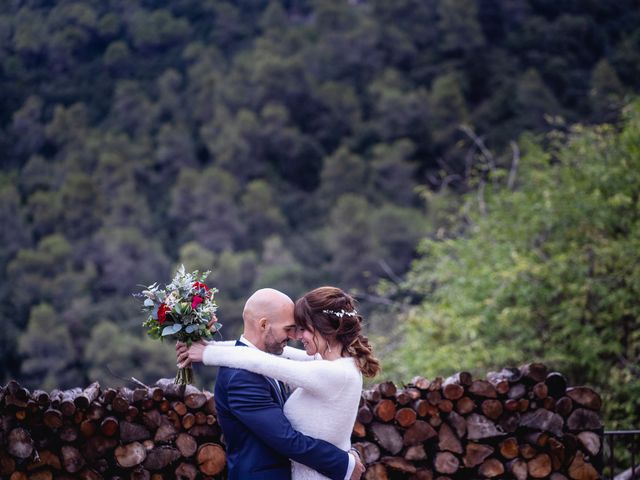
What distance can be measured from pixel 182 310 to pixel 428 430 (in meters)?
1.62

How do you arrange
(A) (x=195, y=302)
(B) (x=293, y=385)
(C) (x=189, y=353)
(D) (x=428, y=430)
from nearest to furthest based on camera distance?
(B) (x=293, y=385) < (C) (x=189, y=353) < (A) (x=195, y=302) < (D) (x=428, y=430)

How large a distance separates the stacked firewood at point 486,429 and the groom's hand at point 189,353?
4.04ft

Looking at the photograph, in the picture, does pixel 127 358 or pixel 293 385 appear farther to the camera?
pixel 127 358

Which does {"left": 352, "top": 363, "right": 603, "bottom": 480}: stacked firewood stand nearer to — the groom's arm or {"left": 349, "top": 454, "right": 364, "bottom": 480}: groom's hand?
{"left": 349, "top": 454, "right": 364, "bottom": 480}: groom's hand

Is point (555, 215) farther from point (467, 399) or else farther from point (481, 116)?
point (481, 116)

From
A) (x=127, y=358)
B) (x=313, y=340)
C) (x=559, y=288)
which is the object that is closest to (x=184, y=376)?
(x=313, y=340)

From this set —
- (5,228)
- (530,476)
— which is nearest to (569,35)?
(5,228)

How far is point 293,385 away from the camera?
3057 mm

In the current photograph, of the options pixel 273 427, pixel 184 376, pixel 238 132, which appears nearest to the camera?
pixel 273 427

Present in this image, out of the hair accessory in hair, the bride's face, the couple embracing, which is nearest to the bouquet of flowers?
the couple embracing

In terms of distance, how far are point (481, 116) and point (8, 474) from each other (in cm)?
3471

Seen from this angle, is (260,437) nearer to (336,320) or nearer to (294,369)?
(294,369)

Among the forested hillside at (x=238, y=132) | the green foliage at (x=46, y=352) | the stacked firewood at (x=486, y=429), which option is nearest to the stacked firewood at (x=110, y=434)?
the stacked firewood at (x=486, y=429)

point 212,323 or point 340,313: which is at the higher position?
point 340,313
